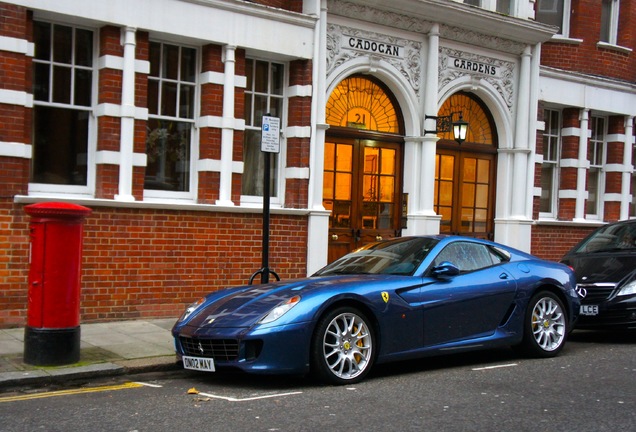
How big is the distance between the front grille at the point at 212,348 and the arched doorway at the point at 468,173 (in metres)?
8.53

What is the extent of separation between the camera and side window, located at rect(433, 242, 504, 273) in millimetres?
8258

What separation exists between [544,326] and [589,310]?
60.5 inches

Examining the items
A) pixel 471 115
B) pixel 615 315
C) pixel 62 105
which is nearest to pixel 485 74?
pixel 471 115

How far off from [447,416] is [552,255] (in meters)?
11.5

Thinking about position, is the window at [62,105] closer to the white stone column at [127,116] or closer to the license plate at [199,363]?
the white stone column at [127,116]

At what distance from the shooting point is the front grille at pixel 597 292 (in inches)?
387

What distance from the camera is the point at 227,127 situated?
11734 mm

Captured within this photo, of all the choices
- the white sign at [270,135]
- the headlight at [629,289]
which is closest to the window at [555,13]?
the headlight at [629,289]

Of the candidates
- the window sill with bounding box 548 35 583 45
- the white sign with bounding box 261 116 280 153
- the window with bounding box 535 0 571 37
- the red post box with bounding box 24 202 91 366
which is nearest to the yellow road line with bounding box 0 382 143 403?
the red post box with bounding box 24 202 91 366

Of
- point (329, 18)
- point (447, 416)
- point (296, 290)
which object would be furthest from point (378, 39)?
point (447, 416)

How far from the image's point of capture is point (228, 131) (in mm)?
11758

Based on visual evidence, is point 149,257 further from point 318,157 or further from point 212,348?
point 212,348

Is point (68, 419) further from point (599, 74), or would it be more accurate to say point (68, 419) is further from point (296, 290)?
point (599, 74)

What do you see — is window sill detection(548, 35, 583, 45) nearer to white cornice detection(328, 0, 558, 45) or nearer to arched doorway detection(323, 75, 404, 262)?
white cornice detection(328, 0, 558, 45)
